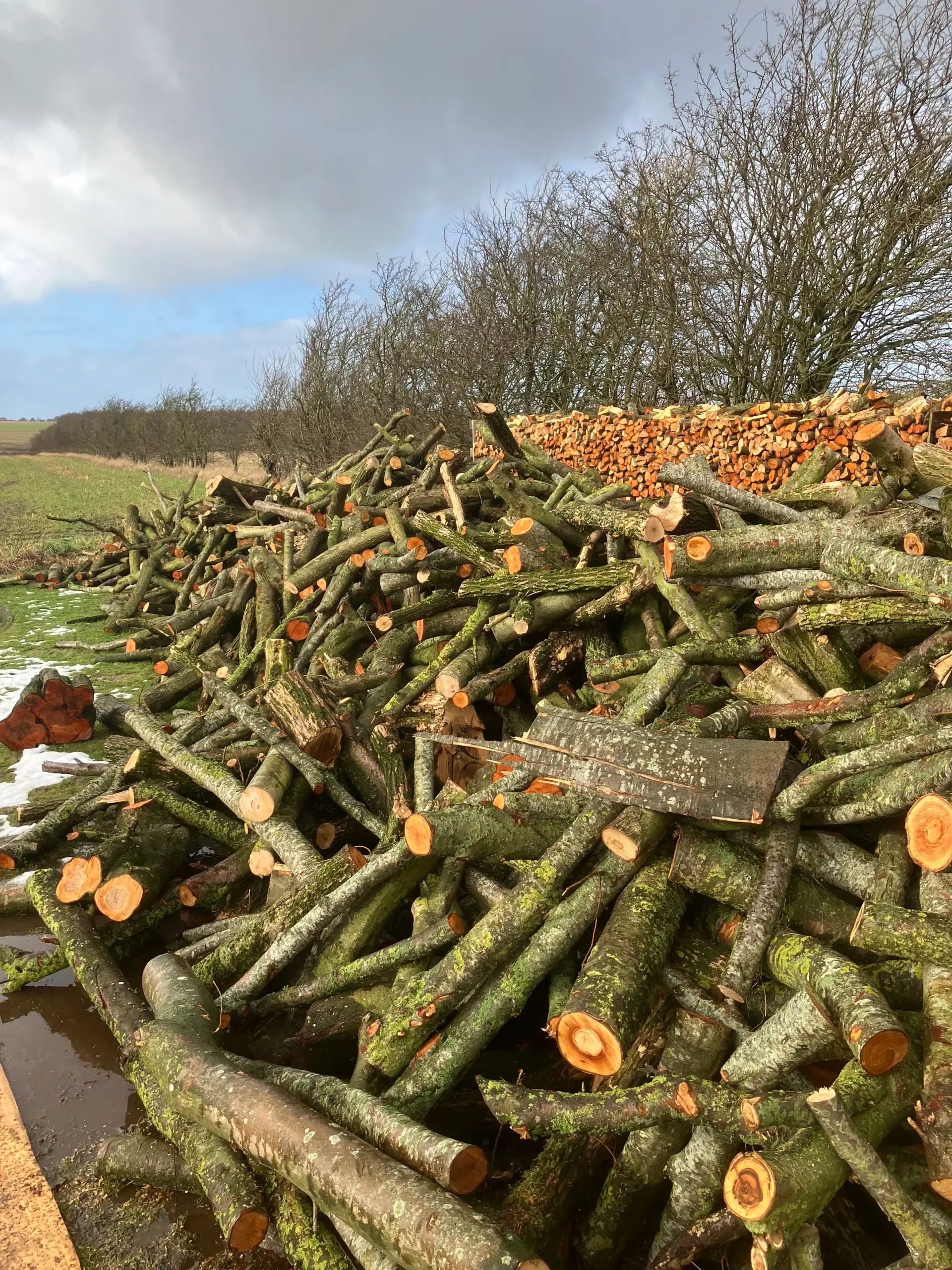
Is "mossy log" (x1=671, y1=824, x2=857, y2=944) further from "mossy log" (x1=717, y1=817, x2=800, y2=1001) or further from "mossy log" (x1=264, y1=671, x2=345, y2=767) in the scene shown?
"mossy log" (x1=264, y1=671, x2=345, y2=767)

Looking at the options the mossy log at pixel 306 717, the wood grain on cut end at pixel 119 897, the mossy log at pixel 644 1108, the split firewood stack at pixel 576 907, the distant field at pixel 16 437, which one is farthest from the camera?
the distant field at pixel 16 437

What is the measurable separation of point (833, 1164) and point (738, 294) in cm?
1339

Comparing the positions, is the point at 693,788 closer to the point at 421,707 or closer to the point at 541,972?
the point at 541,972

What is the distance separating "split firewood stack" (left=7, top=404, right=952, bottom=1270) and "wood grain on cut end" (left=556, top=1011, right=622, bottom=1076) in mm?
15

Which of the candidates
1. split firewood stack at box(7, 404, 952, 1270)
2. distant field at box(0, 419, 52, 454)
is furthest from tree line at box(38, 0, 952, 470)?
distant field at box(0, 419, 52, 454)

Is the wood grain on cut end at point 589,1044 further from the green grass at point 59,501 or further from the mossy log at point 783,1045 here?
the green grass at point 59,501

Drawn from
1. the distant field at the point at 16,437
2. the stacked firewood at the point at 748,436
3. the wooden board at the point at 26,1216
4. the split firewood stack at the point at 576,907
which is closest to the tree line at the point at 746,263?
the stacked firewood at the point at 748,436

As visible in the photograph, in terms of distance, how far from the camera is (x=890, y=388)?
11.7m

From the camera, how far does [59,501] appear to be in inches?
1118

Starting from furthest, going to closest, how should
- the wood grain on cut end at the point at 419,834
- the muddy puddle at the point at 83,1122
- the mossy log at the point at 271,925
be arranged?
the mossy log at the point at 271,925
the wood grain on cut end at the point at 419,834
the muddy puddle at the point at 83,1122

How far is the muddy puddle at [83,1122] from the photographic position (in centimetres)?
267

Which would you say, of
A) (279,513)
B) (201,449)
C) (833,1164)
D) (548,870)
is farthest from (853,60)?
(201,449)

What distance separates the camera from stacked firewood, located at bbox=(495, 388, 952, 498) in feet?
24.0

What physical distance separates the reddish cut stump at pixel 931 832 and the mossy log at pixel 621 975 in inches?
36.4
